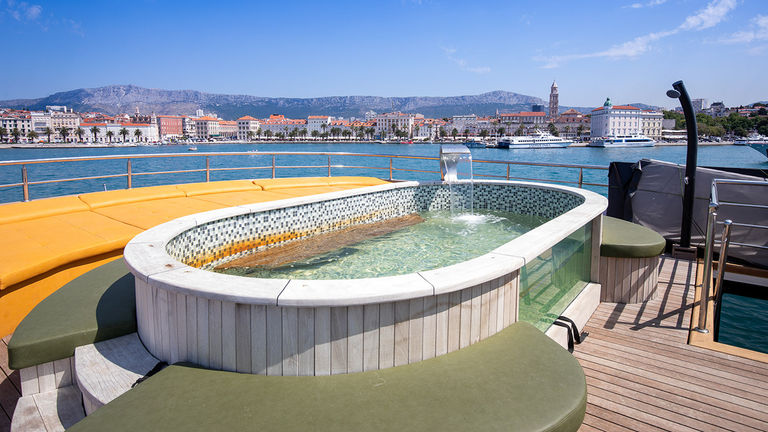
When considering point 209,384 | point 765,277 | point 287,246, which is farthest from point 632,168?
point 209,384

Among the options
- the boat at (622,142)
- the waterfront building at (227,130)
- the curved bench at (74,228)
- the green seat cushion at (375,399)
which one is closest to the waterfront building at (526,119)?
the boat at (622,142)

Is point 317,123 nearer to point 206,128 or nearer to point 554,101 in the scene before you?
point 206,128

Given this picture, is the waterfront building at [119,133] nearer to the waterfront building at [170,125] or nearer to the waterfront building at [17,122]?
the waterfront building at [17,122]

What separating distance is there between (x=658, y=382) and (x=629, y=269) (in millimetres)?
1343

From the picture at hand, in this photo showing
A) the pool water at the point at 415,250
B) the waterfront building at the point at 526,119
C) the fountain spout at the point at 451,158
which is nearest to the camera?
the pool water at the point at 415,250

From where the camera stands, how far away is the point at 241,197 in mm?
5395

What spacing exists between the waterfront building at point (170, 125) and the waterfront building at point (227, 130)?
1193cm

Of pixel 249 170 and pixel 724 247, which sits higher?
pixel 724 247

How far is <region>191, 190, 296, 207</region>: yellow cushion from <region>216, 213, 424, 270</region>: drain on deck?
0.94 metres

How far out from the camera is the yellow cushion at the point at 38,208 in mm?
3906

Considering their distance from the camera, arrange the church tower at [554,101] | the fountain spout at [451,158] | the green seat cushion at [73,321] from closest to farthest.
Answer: the green seat cushion at [73,321] < the fountain spout at [451,158] < the church tower at [554,101]

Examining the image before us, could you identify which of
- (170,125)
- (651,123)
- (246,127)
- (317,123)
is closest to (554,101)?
(651,123)

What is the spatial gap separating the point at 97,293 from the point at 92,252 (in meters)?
1.03

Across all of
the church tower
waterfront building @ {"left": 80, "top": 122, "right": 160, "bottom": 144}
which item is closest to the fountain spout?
waterfront building @ {"left": 80, "top": 122, "right": 160, "bottom": 144}
